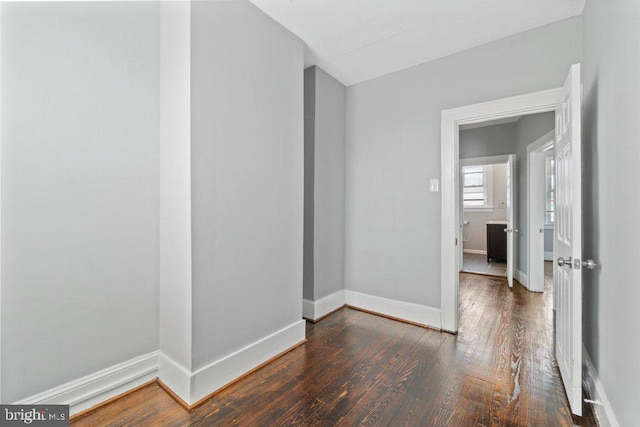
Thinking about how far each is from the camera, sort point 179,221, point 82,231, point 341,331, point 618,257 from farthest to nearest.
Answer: point 341,331, point 179,221, point 82,231, point 618,257

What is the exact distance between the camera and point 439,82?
2885 mm

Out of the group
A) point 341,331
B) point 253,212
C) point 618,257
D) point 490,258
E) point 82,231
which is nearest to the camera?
point 618,257

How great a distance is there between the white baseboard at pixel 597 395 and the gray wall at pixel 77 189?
2.70 meters

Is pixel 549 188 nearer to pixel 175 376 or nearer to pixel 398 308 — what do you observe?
pixel 398 308

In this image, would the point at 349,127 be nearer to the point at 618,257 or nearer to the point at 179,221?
the point at 179,221

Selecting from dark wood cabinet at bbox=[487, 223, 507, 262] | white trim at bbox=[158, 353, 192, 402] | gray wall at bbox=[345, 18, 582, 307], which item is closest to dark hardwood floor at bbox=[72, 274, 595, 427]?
white trim at bbox=[158, 353, 192, 402]

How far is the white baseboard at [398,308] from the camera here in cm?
289

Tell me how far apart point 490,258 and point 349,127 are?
4774 mm

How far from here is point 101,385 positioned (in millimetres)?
1744

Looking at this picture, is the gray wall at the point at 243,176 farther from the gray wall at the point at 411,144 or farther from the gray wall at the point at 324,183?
the gray wall at the point at 411,144

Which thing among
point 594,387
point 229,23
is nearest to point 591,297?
point 594,387

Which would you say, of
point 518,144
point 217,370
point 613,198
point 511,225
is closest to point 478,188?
point 518,144

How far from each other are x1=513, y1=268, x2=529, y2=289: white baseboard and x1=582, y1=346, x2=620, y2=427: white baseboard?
2.44m

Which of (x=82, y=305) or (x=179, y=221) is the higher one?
(x=179, y=221)
